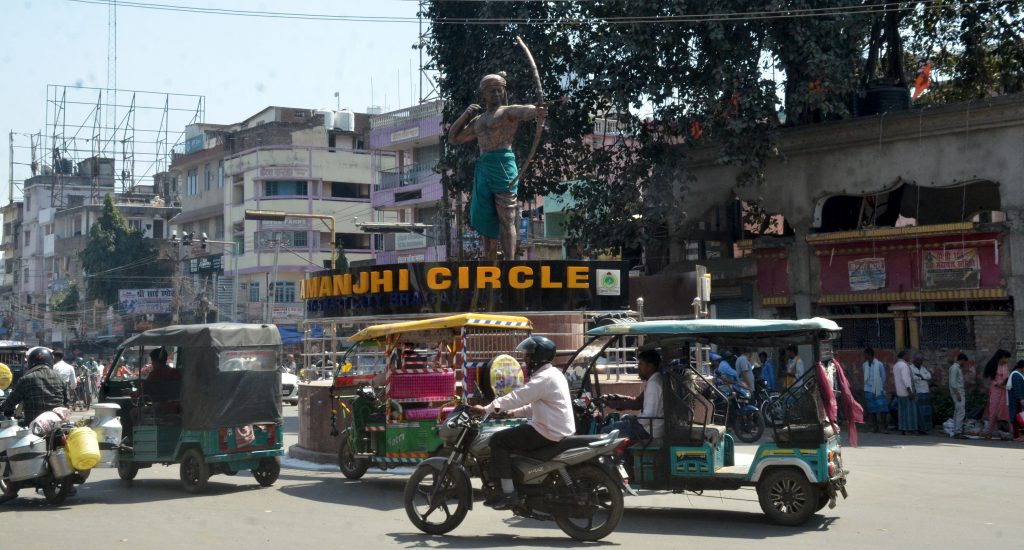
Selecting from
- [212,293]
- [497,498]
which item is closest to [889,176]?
[497,498]

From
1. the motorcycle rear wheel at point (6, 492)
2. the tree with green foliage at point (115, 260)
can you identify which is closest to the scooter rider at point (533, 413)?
the motorcycle rear wheel at point (6, 492)

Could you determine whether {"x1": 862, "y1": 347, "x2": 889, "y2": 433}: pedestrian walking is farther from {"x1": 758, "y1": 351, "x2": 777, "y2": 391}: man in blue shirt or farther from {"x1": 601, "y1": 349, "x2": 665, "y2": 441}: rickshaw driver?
{"x1": 601, "y1": 349, "x2": 665, "y2": 441}: rickshaw driver

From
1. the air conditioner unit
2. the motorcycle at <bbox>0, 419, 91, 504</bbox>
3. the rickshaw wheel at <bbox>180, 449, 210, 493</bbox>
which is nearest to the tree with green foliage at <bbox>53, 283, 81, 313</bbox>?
the air conditioner unit

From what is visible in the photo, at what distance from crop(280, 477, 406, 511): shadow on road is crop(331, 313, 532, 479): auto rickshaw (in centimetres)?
31

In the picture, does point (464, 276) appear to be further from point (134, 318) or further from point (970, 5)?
point (134, 318)

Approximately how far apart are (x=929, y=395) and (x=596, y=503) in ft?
47.4

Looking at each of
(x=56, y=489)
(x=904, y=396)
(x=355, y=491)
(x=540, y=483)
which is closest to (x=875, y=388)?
(x=904, y=396)

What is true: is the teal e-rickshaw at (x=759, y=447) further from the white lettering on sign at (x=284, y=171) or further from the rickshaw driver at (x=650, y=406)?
the white lettering on sign at (x=284, y=171)

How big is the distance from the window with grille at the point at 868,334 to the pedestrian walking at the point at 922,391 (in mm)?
2522

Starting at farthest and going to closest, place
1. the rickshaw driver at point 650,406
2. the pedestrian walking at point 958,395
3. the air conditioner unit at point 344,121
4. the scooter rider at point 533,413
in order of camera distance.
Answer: the air conditioner unit at point 344,121 → the pedestrian walking at point 958,395 → the rickshaw driver at point 650,406 → the scooter rider at point 533,413

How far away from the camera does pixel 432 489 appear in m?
9.59

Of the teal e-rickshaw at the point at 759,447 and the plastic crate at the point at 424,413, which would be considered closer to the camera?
the teal e-rickshaw at the point at 759,447

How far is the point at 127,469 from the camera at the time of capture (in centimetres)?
1432

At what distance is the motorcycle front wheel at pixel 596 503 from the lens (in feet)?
30.1
